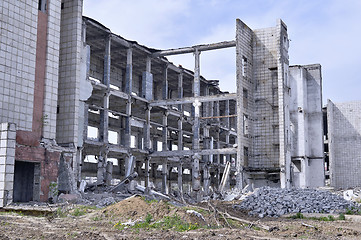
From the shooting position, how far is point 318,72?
137ft

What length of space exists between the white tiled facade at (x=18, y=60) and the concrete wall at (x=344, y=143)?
111 ft

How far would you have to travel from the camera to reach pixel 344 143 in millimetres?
46375

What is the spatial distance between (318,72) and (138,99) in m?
17.5

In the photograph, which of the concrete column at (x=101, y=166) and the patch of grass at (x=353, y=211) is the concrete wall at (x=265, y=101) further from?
the patch of grass at (x=353, y=211)

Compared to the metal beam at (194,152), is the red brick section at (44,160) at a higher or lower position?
lower

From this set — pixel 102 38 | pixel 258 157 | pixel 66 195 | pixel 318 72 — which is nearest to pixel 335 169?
pixel 318 72

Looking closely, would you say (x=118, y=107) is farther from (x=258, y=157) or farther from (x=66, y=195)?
(x=66, y=195)

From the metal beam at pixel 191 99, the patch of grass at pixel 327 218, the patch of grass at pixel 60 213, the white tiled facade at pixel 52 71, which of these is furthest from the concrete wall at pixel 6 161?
the metal beam at pixel 191 99

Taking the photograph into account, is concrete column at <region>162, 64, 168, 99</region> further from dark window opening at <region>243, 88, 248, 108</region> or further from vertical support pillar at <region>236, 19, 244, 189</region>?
vertical support pillar at <region>236, 19, 244, 189</region>

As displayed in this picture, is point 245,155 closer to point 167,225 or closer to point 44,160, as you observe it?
point 44,160

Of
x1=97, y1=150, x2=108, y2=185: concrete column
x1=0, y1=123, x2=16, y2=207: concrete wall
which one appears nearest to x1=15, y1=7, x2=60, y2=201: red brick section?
x1=0, y1=123, x2=16, y2=207: concrete wall

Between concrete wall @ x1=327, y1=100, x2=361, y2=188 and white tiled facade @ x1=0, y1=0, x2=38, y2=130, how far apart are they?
33.7 meters

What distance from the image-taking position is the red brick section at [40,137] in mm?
18531

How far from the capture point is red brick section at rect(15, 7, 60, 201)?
18.5 metres
